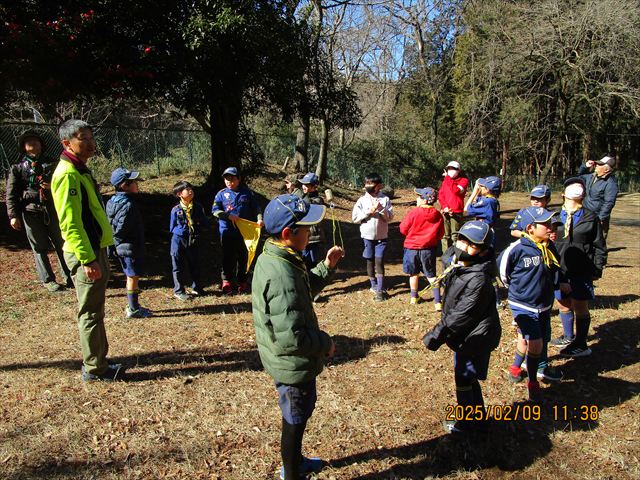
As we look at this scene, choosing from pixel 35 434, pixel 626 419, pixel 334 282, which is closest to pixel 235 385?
pixel 35 434

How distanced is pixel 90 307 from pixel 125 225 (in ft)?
7.01

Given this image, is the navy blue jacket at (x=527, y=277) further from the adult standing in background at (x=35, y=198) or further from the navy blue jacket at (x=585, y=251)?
the adult standing in background at (x=35, y=198)

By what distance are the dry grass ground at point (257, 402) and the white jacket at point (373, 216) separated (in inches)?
42.3

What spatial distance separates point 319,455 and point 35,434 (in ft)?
7.21

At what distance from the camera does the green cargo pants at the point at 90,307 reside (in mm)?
4199

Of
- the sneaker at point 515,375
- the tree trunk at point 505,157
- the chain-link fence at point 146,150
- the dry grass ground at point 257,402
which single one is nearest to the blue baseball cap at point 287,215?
the dry grass ground at point 257,402

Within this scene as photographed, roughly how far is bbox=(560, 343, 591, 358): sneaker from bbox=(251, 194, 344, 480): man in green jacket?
11.4 feet

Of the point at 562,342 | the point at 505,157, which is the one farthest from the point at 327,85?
the point at 505,157

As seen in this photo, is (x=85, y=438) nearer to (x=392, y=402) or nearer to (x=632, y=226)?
(x=392, y=402)

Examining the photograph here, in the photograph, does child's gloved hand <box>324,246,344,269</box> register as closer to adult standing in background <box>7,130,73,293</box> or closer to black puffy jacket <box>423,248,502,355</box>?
black puffy jacket <box>423,248,502,355</box>

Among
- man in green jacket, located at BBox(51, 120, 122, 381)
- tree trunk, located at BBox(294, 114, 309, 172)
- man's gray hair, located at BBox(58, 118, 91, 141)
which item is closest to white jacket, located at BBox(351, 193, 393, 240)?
man in green jacket, located at BBox(51, 120, 122, 381)

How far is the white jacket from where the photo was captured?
6.95 metres

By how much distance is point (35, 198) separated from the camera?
23.2 ft
